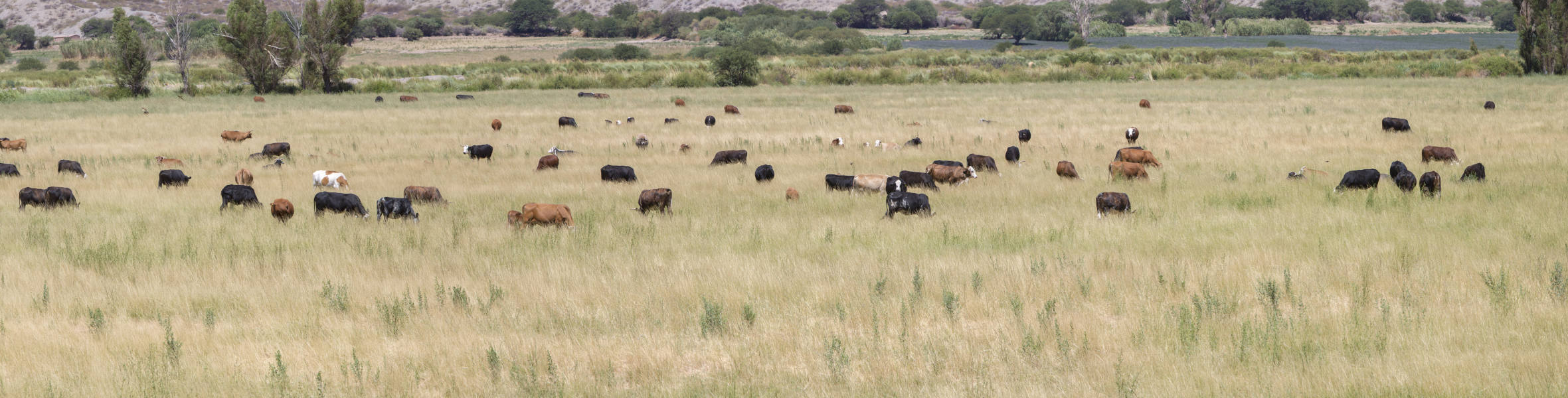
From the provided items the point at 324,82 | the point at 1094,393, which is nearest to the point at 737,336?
the point at 1094,393

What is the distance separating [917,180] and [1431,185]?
A: 7.12m

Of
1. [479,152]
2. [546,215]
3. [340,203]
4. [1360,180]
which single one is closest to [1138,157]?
[1360,180]

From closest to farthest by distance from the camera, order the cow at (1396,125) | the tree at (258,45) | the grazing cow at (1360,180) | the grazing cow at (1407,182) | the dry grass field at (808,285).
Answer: the dry grass field at (808,285), the grazing cow at (1407,182), the grazing cow at (1360,180), the cow at (1396,125), the tree at (258,45)

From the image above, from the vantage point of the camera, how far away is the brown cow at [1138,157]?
63.6 ft

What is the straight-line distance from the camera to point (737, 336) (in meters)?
8.07

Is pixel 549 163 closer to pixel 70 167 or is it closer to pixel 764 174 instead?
pixel 764 174

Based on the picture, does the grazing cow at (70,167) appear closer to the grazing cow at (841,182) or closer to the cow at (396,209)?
the cow at (396,209)

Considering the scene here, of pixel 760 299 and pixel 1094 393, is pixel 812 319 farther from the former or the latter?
pixel 1094 393

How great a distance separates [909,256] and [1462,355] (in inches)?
205

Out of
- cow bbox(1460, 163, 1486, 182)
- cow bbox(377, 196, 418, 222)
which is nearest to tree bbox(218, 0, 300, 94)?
cow bbox(377, 196, 418, 222)

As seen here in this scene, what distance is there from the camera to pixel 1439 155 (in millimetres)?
18734

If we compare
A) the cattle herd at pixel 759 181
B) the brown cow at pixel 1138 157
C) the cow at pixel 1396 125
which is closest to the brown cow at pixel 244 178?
the cattle herd at pixel 759 181

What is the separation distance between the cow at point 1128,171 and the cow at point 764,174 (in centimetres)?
571

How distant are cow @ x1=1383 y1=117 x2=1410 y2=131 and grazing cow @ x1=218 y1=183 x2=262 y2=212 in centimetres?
2401
